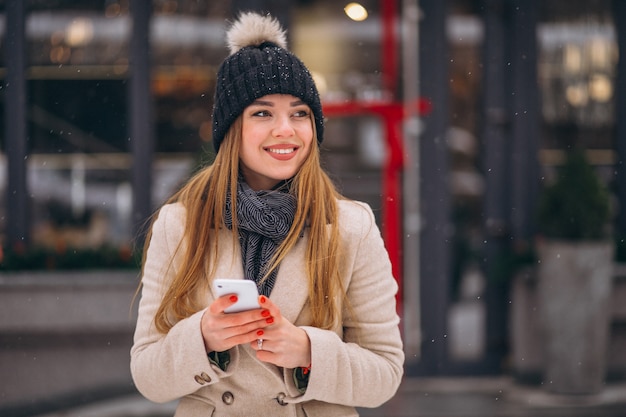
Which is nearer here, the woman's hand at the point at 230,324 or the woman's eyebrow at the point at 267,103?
the woman's hand at the point at 230,324

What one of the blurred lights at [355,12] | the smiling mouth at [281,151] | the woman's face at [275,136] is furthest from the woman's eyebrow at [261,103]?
the blurred lights at [355,12]

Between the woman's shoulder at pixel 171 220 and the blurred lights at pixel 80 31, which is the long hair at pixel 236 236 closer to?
the woman's shoulder at pixel 171 220

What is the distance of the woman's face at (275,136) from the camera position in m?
2.31

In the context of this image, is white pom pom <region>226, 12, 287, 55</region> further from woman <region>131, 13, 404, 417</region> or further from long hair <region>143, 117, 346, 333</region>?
long hair <region>143, 117, 346, 333</region>

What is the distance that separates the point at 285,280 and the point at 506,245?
4.94m

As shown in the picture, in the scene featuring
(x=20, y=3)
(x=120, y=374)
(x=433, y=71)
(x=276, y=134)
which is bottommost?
(x=120, y=374)

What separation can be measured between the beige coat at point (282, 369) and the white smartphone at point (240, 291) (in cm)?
22

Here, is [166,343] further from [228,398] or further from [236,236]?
[236,236]

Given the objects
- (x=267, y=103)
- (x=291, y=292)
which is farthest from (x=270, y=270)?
(x=267, y=103)

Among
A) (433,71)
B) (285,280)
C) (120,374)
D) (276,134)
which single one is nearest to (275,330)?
(285,280)

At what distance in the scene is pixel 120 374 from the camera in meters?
6.44

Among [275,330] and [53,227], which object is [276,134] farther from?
[53,227]

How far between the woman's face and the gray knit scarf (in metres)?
0.07

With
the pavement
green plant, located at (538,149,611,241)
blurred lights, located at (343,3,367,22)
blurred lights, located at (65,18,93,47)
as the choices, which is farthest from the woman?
blurred lights, located at (343,3,367,22)
